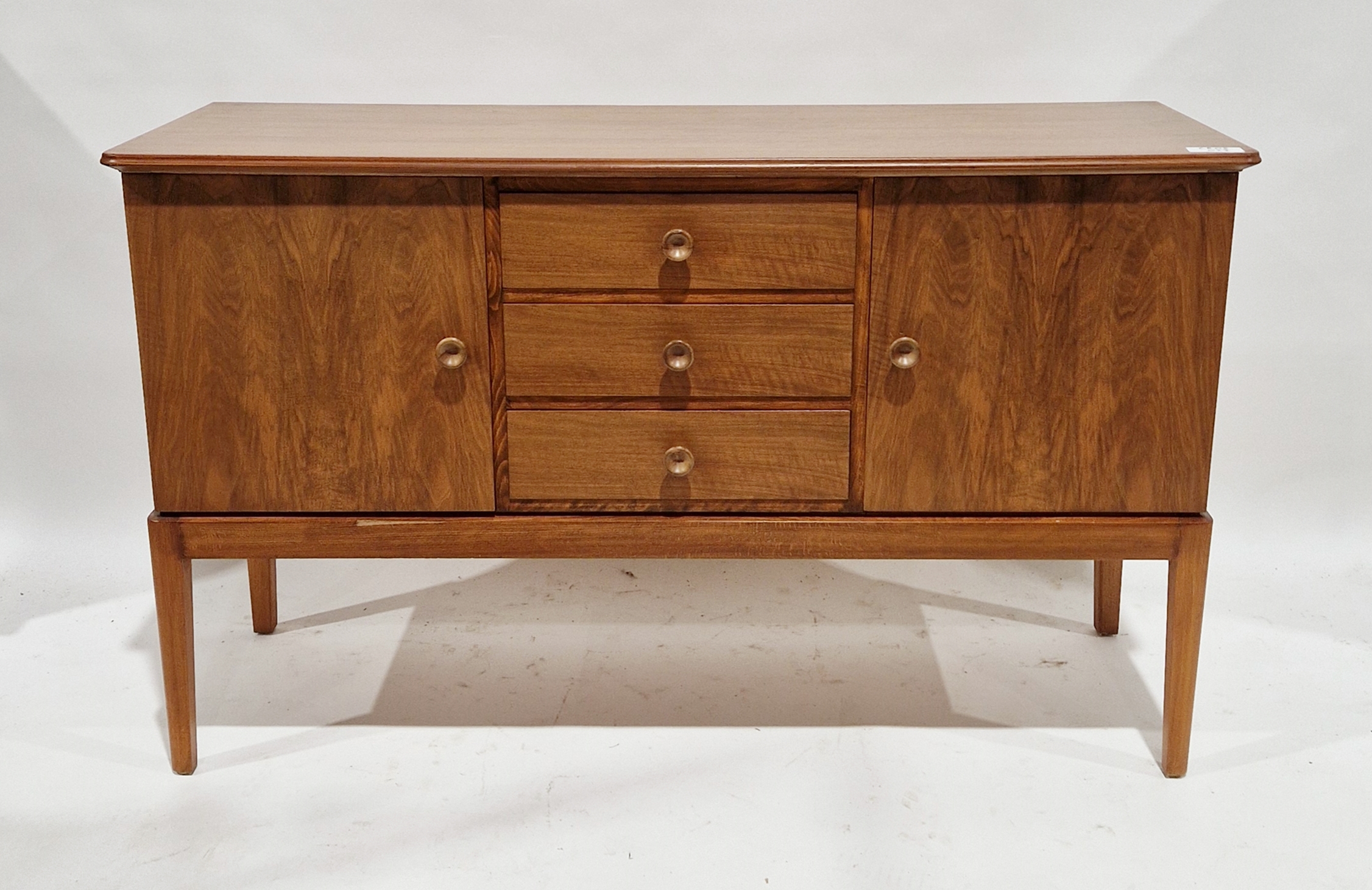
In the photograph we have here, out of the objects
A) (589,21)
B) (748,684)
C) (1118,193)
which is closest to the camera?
(1118,193)

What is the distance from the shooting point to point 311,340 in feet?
6.47

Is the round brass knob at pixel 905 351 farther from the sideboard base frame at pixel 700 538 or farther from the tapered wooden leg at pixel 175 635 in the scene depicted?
the tapered wooden leg at pixel 175 635

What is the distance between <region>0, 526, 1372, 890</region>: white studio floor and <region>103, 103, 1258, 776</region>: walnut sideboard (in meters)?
0.21

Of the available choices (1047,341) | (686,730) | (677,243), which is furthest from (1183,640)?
(677,243)

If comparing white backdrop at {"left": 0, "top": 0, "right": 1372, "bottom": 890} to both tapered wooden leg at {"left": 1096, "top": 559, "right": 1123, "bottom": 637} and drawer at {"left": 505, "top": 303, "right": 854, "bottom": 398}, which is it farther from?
drawer at {"left": 505, "top": 303, "right": 854, "bottom": 398}

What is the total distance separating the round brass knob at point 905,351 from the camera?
1957 millimetres

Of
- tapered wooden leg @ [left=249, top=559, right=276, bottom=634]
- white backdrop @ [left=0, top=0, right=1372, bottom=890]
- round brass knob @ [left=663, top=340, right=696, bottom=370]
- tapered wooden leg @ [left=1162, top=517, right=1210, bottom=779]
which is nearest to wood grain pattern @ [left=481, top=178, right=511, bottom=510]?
round brass knob @ [left=663, top=340, right=696, bottom=370]

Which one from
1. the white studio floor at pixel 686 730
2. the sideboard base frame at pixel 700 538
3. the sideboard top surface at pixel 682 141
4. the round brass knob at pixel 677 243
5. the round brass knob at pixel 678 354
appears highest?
the sideboard top surface at pixel 682 141

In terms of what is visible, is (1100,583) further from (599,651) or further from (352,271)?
(352,271)

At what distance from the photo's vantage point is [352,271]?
1947 mm

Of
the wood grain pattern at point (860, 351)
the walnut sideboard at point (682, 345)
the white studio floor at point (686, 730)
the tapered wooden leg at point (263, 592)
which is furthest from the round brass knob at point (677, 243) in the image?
the tapered wooden leg at point (263, 592)

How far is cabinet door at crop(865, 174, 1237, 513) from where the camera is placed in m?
1.92

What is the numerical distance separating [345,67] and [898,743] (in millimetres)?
1507

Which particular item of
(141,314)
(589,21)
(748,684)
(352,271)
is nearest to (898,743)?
(748,684)
